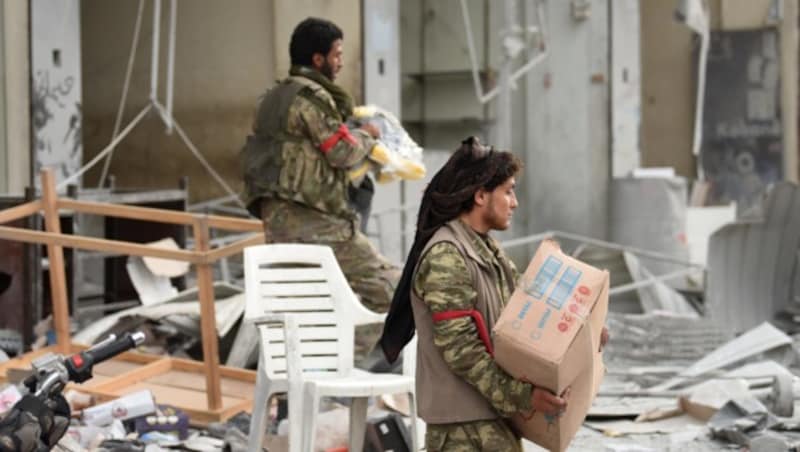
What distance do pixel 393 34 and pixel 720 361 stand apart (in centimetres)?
506

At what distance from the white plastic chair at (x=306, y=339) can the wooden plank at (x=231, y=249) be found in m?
0.36

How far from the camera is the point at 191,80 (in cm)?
1189

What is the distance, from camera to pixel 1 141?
897cm

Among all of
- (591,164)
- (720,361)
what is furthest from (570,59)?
(720,361)

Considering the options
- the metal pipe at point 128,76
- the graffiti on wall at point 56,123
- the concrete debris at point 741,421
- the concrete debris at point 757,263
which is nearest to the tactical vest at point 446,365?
the concrete debris at point 741,421

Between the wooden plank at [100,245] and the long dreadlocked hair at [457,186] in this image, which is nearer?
the long dreadlocked hair at [457,186]

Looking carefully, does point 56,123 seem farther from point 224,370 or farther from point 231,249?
point 231,249

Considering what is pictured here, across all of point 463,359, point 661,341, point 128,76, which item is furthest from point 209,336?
point 128,76

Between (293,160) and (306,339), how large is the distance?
0.99 m

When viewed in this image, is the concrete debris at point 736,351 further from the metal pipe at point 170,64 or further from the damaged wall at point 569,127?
the damaged wall at point 569,127

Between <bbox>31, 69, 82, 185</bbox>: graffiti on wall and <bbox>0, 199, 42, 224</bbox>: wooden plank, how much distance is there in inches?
79.3

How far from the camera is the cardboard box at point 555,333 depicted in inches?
145

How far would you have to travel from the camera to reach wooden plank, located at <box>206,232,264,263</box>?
20.8ft

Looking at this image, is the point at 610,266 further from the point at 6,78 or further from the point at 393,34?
the point at 6,78
